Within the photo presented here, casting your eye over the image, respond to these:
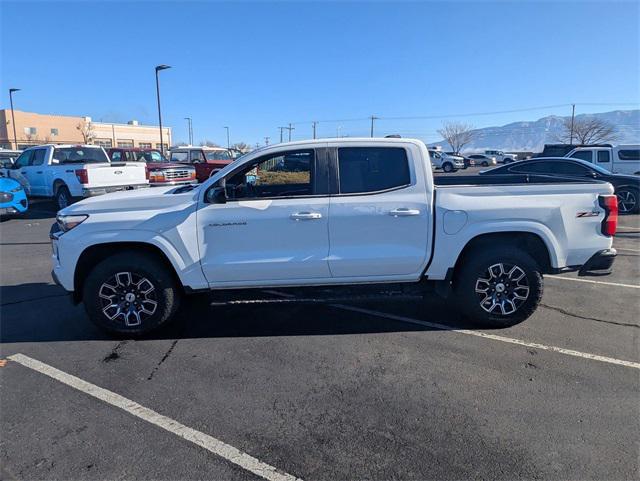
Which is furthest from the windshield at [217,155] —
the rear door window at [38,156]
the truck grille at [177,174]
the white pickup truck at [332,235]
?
the white pickup truck at [332,235]

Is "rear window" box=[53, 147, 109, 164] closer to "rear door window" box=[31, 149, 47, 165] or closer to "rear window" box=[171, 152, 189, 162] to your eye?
"rear door window" box=[31, 149, 47, 165]

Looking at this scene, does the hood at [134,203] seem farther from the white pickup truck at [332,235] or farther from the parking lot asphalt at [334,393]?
the parking lot asphalt at [334,393]

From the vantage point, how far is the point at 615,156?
1581cm

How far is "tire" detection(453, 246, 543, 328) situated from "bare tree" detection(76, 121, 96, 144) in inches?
2675

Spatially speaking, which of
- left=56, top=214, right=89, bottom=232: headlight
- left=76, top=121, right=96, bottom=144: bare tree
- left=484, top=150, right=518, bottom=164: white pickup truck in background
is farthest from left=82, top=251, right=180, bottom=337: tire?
left=76, top=121, right=96, bottom=144: bare tree

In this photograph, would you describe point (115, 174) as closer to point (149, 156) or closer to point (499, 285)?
point (149, 156)

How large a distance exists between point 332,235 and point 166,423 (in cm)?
220

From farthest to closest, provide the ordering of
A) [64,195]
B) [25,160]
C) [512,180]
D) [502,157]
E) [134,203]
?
[502,157], [25,160], [64,195], [512,180], [134,203]

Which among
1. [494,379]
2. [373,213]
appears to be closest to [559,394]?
[494,379]

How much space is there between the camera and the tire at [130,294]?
13.8 feet

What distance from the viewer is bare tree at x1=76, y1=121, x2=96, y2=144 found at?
62.3m

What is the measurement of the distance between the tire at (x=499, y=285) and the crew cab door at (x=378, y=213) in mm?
509

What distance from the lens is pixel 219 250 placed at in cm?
424

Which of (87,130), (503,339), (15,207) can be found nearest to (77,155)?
(15,207)
